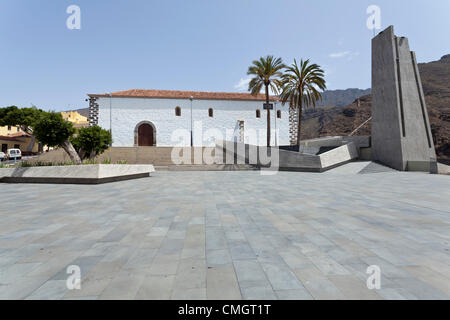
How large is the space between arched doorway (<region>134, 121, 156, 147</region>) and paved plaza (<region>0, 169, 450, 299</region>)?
2433cm

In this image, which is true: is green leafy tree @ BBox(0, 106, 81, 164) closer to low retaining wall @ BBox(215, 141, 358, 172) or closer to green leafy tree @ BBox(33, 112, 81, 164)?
green leafy tree @ BBox(33, 112, 81, 164)

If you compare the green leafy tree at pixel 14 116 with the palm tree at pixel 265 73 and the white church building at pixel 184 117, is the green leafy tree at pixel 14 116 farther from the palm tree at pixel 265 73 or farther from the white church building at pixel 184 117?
the palm tree at pixel 265 73

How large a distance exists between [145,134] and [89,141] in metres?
18.1

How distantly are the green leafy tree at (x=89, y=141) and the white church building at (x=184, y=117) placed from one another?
17.2m

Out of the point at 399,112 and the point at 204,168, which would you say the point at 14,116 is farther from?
the point at 399,112

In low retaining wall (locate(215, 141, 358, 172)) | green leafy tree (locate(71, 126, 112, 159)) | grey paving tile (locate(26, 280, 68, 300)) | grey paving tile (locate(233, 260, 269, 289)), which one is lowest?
grey paving tile (locate(26, 280, 68, 300))

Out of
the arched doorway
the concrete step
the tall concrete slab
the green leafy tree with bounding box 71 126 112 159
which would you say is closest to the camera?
the green leafy tree with bounding box 71 126 112 159

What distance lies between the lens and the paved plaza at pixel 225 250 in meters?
2.16

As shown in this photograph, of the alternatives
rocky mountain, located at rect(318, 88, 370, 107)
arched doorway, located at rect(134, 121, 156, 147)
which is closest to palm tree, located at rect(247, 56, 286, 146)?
arched doorway, located at rect(134, 121, 156, 147)

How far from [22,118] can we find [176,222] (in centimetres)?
4347

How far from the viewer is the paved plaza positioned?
2164 mm

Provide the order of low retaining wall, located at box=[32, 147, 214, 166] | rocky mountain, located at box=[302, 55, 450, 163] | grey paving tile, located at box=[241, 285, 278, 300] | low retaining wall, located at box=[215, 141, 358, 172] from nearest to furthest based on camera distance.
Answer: grey paving tile, located at box=[241, 285, 278, 300], low retaining wall, located at box=[215, 141, 358, 172], low retaining wall, located at box=[32, 147, 214, 166], rocky mountain, located at box=[302, 55, 450, 163]

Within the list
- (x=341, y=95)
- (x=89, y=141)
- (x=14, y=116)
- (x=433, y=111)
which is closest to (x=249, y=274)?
(x=89, y=141)
